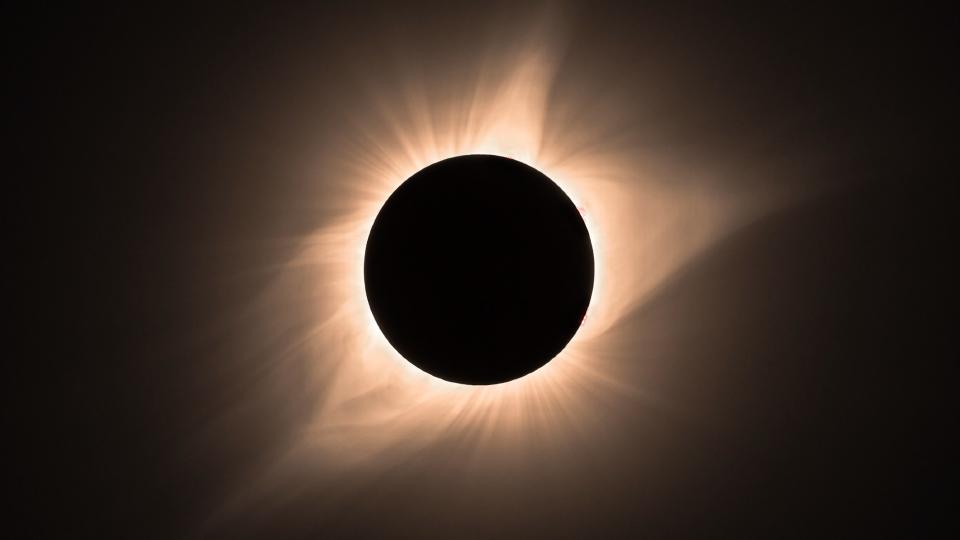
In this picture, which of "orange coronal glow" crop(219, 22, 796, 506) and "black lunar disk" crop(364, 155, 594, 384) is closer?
"black lunar disk" crop(364, 155, 594, 384)

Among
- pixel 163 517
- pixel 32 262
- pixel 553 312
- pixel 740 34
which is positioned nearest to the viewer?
pixel 553 312

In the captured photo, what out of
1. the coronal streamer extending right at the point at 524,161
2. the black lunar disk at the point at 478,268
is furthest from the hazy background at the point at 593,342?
the black lunar disk at the point at 478,268

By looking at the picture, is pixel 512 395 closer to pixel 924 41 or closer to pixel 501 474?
pixel 501 474

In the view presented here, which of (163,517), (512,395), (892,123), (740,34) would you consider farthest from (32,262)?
(892,123)

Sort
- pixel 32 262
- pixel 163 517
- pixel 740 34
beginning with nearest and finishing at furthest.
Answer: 1. pixel 740 34
2. pixel 32 262
3. pixel 163 517

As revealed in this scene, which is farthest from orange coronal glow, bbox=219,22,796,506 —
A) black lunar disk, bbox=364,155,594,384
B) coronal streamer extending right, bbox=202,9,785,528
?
black lunar disk, bbox=364,155,594,384

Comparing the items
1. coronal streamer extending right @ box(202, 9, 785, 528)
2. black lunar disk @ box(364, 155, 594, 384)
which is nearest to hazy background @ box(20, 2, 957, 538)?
coronal streamer extending right @ box(202, 9, 785, 528)

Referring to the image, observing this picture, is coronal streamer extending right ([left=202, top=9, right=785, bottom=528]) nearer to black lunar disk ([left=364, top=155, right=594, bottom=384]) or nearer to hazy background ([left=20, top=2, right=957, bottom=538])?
hazy background ([left=20, top=2, right=957, bottom=538])
